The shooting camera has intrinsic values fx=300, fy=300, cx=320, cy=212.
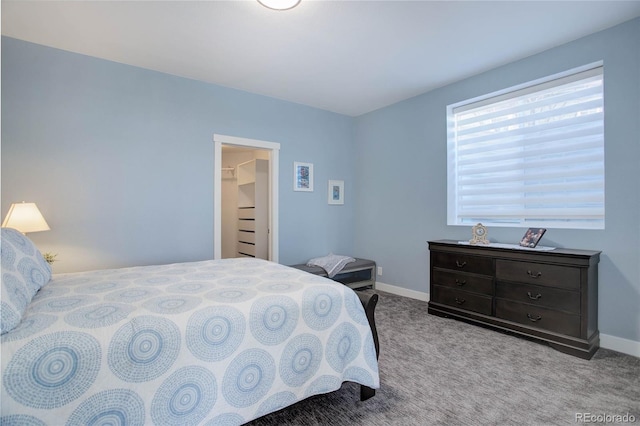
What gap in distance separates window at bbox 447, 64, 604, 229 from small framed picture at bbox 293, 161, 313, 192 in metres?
1.88

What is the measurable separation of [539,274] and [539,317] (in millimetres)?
370

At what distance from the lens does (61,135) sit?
2801 mm

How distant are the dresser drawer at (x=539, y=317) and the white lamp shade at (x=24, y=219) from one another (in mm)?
4045

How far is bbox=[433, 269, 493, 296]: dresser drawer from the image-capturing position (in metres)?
2.93

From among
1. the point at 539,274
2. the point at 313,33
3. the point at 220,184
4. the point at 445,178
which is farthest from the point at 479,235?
the point at 220,184

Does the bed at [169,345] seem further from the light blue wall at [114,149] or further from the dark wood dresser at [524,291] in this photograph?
the dark wood dresser at [524,291]

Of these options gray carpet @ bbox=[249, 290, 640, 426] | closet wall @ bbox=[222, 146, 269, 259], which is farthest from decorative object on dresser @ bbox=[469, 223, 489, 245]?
closet wall @ bbox=[222, 146, 269, 259]

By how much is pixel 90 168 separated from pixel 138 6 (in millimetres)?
1580

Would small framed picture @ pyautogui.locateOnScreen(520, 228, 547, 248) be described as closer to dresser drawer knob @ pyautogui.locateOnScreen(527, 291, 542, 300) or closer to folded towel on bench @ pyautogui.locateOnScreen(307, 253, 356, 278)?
dresser drawer knob @ pyautogui.locateOnScreen(527, 291, 542, 300)

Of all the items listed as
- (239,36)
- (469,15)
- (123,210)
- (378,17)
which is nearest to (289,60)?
(239,36)

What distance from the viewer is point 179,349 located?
4.11ft

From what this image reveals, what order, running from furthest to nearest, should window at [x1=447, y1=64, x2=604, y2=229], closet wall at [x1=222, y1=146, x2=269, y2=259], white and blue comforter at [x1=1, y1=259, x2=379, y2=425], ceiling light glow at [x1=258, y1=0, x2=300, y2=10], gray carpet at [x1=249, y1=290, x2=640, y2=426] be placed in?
closet wall at [x1=222, y1=146, x2=269, y2=259], window at [x1=447, y1=64, x2=604, y2=229], ceiling light glow at [x1=258, y1=0, x2=300, y2=10], gray carpet at [x1=249, y1=290, x2=640, y2=426], white and blue comforter at [x1=1, y1=259, x2=379, y2=425]

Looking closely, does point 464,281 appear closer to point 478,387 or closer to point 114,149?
point 478,387

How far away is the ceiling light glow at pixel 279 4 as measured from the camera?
2077mm
